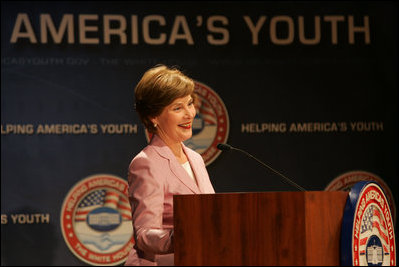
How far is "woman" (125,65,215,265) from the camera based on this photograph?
2438 mm

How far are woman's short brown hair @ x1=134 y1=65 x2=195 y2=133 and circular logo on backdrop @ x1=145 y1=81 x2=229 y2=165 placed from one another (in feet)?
8.79

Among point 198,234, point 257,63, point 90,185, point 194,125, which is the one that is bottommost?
point 198,234

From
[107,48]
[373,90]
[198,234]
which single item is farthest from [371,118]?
[198,234]

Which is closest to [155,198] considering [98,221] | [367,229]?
[367,229]

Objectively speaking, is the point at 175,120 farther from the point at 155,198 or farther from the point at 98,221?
the point at 98,221

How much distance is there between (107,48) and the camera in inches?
213

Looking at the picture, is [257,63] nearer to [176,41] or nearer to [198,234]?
[176,41]

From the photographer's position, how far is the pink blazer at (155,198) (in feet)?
7.84

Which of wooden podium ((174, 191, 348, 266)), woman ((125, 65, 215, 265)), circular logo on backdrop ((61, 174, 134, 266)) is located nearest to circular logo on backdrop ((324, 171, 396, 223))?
circular logo on backdrop ((61, 174, 134, 266))

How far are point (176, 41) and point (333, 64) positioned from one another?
1.29 meters

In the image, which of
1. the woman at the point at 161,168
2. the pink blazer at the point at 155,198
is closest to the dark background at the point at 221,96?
the woman at the point at 161,168

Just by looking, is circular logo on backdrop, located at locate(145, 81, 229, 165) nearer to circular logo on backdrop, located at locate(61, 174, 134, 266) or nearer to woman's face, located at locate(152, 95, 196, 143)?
circular logo on backdrop, located at locate(61, 174, 134, 266)

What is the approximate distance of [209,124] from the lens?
5430mm

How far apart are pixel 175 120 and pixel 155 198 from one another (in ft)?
1.22
